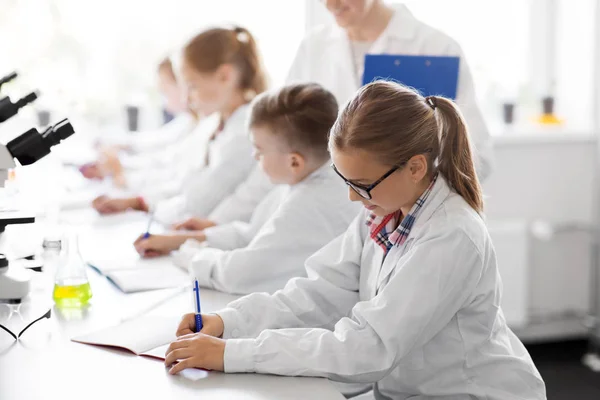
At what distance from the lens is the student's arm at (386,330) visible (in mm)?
1294

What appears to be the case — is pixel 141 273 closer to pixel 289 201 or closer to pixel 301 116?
pixel 289 201

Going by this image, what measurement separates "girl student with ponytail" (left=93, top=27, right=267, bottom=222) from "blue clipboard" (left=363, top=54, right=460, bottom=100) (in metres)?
0.54

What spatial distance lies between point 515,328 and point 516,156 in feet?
2.56

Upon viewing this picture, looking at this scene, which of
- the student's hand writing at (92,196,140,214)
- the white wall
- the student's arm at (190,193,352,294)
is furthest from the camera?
the white wall

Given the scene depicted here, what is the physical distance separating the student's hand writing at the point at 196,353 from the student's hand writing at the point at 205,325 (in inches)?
3.6

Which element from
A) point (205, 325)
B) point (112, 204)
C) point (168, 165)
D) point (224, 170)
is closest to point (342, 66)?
point (224, 170)

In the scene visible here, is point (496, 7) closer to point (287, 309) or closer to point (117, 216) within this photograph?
point (117, 216)

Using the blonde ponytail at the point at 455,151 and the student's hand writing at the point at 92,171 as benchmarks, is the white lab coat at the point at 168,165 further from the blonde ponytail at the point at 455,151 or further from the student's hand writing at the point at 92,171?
the blonde ponytail at the point at 455,151

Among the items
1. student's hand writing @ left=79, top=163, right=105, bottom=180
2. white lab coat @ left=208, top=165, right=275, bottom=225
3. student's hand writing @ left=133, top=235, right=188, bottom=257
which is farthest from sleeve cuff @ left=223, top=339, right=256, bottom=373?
student's hand writing @ left=79, top=163, right=105, bottom=180

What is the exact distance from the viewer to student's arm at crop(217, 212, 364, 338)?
1.52m

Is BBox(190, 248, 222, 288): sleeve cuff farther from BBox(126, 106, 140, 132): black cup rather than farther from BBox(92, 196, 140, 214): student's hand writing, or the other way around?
BBox(126, 106, 140, 132): black cup

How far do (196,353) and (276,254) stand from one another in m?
0.52

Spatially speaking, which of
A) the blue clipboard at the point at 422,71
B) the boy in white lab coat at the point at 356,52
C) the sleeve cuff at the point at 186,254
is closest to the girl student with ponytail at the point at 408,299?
the sleeve cuff at the point at 186,254

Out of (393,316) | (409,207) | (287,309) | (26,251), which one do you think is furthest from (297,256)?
(26,251)
